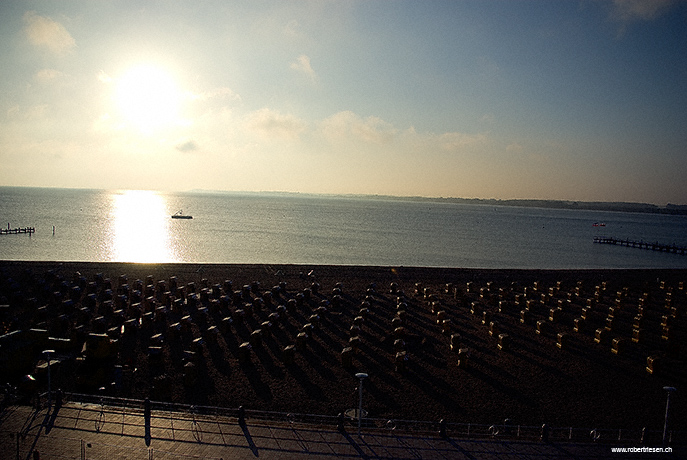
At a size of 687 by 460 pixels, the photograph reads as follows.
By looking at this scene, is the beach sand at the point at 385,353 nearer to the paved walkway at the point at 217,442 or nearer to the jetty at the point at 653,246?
the paved walkway at the point at 217,442

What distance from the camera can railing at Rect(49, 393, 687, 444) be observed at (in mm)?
14086

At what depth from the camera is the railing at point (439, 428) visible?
46.2 ft

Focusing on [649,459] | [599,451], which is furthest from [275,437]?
[649,459]

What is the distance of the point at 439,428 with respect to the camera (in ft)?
49.4

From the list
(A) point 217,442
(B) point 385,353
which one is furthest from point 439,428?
(B) point 385,353

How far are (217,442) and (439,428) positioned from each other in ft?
25.7

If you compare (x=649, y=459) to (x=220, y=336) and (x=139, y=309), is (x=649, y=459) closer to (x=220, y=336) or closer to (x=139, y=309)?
(x=220, y=336)

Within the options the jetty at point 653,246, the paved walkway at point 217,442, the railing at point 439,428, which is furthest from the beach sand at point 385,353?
the jetty at point 653,246

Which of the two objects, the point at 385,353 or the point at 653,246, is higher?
the point at 653,246

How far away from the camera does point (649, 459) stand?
42.8 ft

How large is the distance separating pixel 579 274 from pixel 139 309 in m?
50.6

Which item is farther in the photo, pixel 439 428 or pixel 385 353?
pixel 385 353

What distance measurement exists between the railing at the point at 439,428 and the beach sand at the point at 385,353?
78 cm

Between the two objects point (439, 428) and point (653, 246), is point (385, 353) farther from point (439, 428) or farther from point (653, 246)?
point (653, 246)
